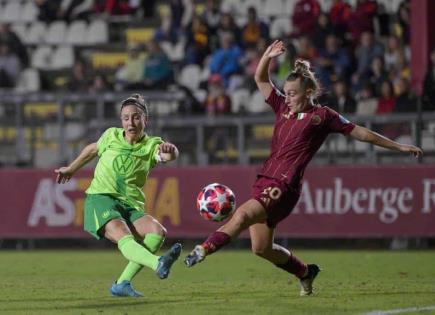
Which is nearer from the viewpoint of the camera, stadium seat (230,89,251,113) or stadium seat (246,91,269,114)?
stadium seat (246,91,269,114)

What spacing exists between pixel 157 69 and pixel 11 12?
5879mm

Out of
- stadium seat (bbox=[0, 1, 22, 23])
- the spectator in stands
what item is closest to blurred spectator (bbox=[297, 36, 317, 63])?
the spectator in stands

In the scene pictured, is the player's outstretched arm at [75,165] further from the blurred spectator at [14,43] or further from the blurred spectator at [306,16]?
the blurred spectator at [14,43]

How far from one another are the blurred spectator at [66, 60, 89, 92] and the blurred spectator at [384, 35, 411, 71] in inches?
224

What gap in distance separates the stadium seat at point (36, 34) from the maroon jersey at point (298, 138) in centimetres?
1591

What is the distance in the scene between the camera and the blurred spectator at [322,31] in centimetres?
2080

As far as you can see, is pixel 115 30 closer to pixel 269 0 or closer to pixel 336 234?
pixel 269 0

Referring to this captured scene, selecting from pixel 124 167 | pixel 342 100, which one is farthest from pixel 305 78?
pixel 342 100

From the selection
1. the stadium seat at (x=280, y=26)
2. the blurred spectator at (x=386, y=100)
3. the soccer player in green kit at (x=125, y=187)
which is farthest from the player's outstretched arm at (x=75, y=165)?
the stadium seat at (x=280, y=26)

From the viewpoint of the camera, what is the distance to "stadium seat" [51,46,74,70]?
24.2 meters

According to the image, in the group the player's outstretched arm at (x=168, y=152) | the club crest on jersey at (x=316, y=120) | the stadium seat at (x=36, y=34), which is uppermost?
the stadium seat at (x=36, y=34)

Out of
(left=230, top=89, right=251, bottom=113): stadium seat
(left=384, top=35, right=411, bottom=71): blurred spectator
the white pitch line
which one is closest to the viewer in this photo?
the white pitch line

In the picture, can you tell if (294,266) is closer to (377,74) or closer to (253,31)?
(377,74)

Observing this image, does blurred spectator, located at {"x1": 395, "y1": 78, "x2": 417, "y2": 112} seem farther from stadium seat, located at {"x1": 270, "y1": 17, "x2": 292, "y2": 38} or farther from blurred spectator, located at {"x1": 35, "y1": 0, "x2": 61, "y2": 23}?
blurred spectator, located at {"x1": 35, "y1": 0, "x2": 61, "y2": 23}
